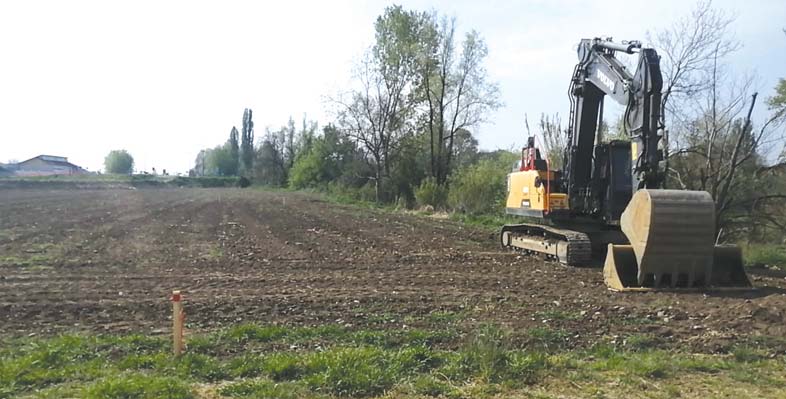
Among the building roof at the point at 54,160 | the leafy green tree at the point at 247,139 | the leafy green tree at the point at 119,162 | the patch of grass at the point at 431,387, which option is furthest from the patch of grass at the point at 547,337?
the leafy green tree at the point at 119,162

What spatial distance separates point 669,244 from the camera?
32.0ft

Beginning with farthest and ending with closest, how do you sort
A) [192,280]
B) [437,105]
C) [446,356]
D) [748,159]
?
[437,105] < [748,159] < [192,280] < [446,356]

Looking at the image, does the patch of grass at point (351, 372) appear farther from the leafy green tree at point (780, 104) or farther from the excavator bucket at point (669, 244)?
the leafy green tree at point (780, 104)

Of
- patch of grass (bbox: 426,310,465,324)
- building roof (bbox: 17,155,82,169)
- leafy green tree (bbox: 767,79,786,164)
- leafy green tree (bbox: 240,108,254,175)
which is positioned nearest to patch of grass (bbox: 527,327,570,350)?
patch of grass (bbox: 426,310,465,324)

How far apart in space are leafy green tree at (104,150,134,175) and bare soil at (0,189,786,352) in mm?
124648

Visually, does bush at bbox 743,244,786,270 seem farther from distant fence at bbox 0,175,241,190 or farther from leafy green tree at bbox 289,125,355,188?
distant fence at bbox 0,175,241,190

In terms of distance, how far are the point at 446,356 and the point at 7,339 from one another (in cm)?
477

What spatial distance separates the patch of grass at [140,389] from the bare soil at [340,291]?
1.92m

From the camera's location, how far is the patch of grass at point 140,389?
5.09m

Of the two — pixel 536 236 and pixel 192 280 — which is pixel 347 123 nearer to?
pixel 536 236

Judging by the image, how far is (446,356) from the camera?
620 centimetres

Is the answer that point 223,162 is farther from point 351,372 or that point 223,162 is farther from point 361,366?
point 351,372

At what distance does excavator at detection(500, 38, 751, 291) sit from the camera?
32.1 ft

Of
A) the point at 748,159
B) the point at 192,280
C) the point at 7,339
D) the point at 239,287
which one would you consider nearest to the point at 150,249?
the point at 192,280
